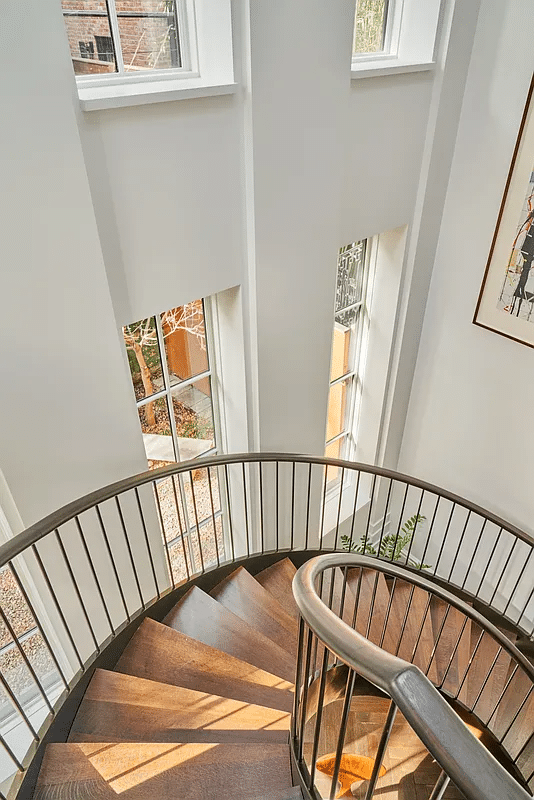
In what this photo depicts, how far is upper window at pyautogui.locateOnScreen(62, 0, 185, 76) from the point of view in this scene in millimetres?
2260

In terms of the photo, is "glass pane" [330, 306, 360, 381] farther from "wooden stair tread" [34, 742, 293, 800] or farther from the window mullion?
"wooden stair tread" [34, 742, 293, 800]

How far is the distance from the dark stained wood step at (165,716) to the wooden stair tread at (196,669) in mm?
180

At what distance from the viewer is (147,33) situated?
8.01 ft

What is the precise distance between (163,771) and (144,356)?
201 centimetres

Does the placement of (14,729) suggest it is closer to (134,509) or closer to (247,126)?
(134,509)

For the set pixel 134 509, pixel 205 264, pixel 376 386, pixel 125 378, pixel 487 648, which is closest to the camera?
pixel 125 378

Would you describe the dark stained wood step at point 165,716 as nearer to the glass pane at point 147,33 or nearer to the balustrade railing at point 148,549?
the balustrade railing at point 148,549

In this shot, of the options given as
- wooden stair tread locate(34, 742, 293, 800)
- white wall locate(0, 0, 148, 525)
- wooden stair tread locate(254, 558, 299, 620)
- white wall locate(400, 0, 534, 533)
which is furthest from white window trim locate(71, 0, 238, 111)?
wooden stair tread locate(254, 558, 299, 620)

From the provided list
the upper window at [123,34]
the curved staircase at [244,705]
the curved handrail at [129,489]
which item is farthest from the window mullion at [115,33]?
the curved staircase at [244,705]

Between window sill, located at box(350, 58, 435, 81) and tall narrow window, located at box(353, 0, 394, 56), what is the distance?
0.27ft

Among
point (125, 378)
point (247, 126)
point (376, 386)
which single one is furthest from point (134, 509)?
point (376, 386)

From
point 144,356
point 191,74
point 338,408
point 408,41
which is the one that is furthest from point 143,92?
point 338,408

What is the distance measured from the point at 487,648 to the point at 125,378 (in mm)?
3134

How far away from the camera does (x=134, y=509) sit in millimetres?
3123
